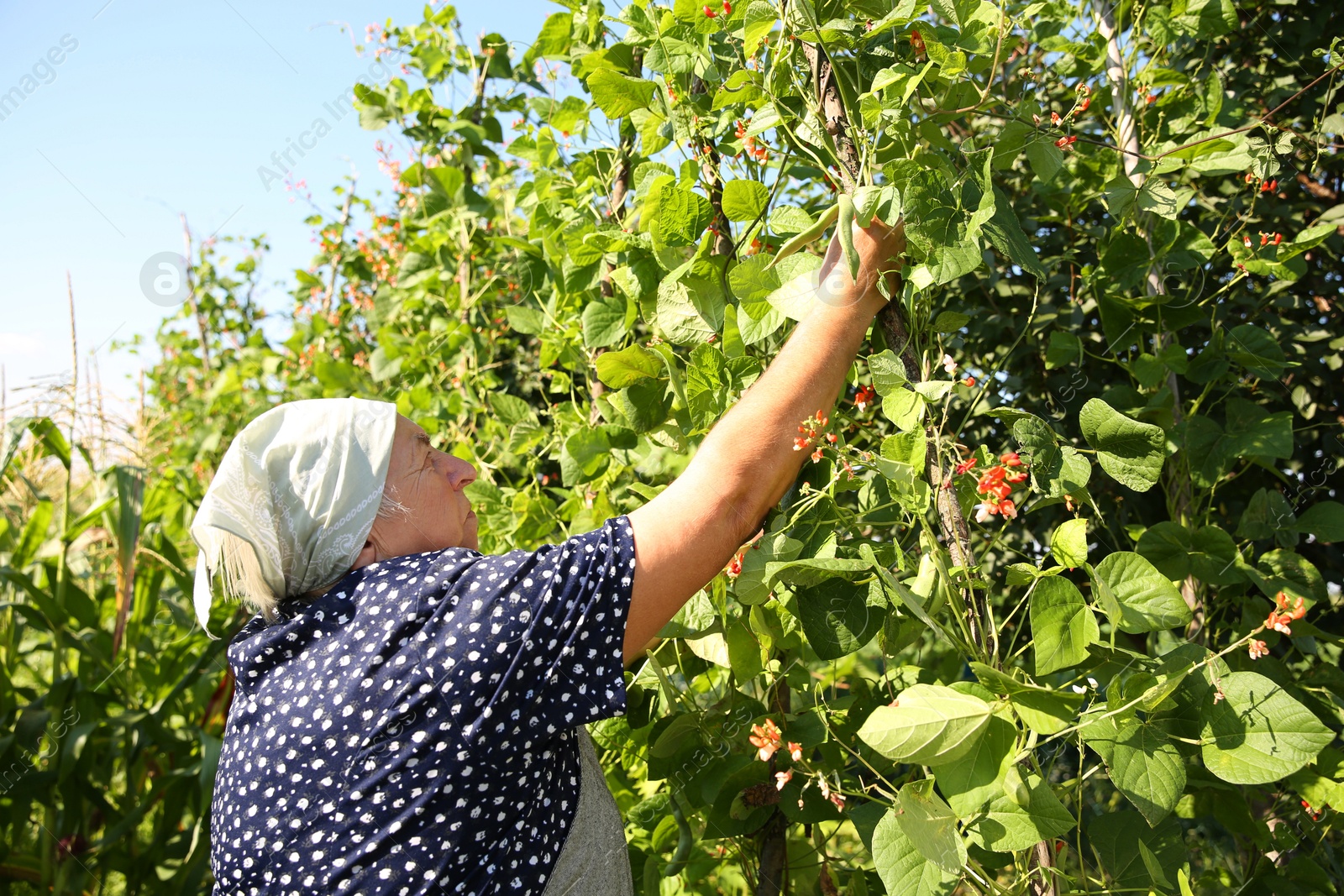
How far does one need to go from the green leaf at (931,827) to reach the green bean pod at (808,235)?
0.60 m

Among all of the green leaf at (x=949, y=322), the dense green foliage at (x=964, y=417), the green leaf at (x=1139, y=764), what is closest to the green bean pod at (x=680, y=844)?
the dense green foliage at (x=964, y=417)

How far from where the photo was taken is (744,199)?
1.18 meters

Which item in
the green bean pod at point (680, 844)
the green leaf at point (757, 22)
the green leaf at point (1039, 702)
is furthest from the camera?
the green bean pod at point (680, 844)

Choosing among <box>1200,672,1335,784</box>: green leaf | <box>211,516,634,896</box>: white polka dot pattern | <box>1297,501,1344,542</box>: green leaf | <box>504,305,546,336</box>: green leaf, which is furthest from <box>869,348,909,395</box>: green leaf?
<box>504,305,546,336</box>: green leaf

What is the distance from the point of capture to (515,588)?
39.4 inches

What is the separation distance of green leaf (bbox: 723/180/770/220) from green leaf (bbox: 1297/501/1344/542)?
2.97 feet

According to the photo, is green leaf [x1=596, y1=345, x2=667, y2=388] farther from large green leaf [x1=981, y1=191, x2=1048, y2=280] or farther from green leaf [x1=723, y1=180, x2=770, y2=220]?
large green leaf [x1=981, y1=191, x2=1048, y2=280]

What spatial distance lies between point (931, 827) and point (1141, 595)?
31 cm

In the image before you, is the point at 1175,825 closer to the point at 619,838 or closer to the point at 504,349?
the point at 619,838

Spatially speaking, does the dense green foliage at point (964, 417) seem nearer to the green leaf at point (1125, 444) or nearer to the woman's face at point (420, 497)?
the green leaf at point (1125, 444)

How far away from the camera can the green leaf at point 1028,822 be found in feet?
2.91

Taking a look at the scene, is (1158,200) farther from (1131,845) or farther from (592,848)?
(592,848)

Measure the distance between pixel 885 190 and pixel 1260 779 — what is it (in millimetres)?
678

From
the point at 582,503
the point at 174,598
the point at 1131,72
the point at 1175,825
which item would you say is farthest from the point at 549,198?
A: the point at 174,598
